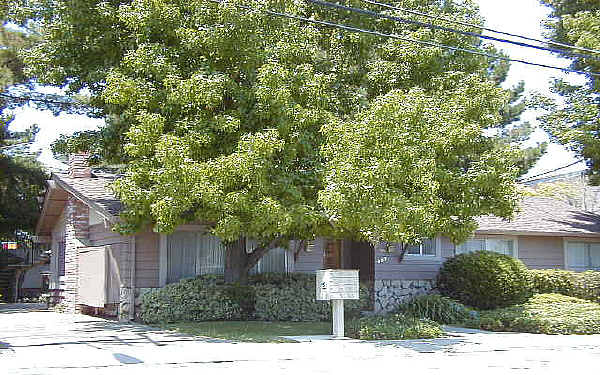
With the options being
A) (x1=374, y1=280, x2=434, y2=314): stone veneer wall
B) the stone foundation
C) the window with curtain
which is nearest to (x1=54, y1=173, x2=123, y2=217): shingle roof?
the stone foundation

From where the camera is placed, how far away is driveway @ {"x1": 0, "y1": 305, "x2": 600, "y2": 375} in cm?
1040

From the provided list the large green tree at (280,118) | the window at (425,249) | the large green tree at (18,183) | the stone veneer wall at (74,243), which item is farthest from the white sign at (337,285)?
the large green tree at (18,183)

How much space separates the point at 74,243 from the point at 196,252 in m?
5.88

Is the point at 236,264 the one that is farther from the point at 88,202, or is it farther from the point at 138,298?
the point at 88,202

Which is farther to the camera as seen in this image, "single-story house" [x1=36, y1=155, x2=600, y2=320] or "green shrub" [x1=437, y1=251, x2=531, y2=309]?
"green shrub" [x1=437, y1=251, x2=531, y2=309]

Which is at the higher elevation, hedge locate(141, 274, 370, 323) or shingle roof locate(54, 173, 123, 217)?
shingle roof locate(54, 173, 123, 217)

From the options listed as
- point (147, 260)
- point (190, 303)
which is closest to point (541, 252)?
point (190, 303)

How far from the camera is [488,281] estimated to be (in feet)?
63.1

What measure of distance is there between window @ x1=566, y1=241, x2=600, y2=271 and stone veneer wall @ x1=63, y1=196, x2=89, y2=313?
16575 millimetres

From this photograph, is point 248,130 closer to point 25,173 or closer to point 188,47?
point 188,47

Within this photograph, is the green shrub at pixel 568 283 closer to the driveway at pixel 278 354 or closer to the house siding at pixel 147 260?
the driveway at pixel 278 354

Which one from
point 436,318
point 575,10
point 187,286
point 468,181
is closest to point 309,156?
point 468,181

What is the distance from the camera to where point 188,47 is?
608 inches

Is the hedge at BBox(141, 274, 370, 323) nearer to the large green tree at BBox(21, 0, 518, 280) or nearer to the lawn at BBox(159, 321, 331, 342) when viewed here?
the lawn at BBox(159, 321, 331, 342)
